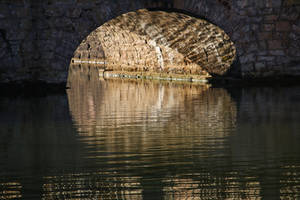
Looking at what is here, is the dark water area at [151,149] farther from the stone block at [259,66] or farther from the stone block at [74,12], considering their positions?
the stone block at [259,66]

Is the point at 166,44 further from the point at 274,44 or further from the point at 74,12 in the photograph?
the point at 74,12

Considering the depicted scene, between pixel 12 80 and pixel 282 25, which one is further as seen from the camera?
pixel 282 25

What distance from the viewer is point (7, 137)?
5586 millimetres

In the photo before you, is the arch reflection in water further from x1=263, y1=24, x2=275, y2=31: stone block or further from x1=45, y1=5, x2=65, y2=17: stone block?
x1=263, y1=24, x2=275, y2=31: stone block

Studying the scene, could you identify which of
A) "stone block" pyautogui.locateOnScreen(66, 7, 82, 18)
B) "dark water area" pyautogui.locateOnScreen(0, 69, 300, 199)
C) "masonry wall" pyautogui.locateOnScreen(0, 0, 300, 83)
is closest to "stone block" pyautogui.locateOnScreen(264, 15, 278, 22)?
"masonry wall" pyautogui.locateOnScreen(0, 0, 300, 83)

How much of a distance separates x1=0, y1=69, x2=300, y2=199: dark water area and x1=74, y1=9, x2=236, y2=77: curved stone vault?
3.57m

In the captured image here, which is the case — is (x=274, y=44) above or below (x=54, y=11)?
below

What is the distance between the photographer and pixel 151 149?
4781 mm

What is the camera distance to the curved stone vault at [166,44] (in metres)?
12.0

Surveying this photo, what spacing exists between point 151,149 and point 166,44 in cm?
880

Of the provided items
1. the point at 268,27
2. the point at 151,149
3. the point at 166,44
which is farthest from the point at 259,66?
the point at 151,149

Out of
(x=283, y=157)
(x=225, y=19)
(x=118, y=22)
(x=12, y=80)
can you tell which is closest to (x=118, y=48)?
(x=118, y=22)

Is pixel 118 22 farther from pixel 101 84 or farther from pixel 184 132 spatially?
pixel 184 132

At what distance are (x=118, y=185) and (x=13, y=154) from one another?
1.33 m
